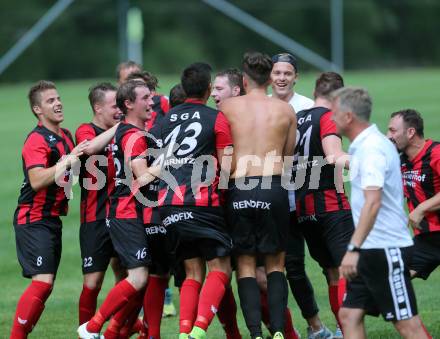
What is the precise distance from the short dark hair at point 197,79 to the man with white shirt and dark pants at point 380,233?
146 cm

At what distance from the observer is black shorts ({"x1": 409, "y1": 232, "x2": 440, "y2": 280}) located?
8.73m

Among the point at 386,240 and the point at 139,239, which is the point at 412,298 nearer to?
the point at 386,240

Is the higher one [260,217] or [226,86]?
[226,86]

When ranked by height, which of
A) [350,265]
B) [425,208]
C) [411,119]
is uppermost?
[411,119]

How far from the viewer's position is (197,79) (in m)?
7.91

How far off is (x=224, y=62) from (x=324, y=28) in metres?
5.19

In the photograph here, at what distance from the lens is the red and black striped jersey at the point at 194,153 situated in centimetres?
782

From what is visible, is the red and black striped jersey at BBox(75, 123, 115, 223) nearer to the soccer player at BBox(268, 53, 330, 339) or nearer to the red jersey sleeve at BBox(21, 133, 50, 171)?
the red jersey sleeve at BBox(21, 133, 50, 171)

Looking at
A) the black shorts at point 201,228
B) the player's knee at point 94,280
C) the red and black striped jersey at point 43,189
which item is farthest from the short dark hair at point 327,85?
the player's knee at point 94,280

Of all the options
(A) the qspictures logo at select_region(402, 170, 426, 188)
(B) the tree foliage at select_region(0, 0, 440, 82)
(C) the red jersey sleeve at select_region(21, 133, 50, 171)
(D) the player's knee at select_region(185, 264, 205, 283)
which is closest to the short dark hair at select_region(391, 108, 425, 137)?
(A) the qspictures logo at select_region(402, 170, 426, 188)

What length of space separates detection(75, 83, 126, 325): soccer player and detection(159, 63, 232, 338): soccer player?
0.80m

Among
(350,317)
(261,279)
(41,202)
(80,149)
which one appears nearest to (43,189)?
(41,202)

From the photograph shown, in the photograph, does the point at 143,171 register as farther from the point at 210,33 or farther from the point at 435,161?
the point at 210,33

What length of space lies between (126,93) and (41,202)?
122 cm
